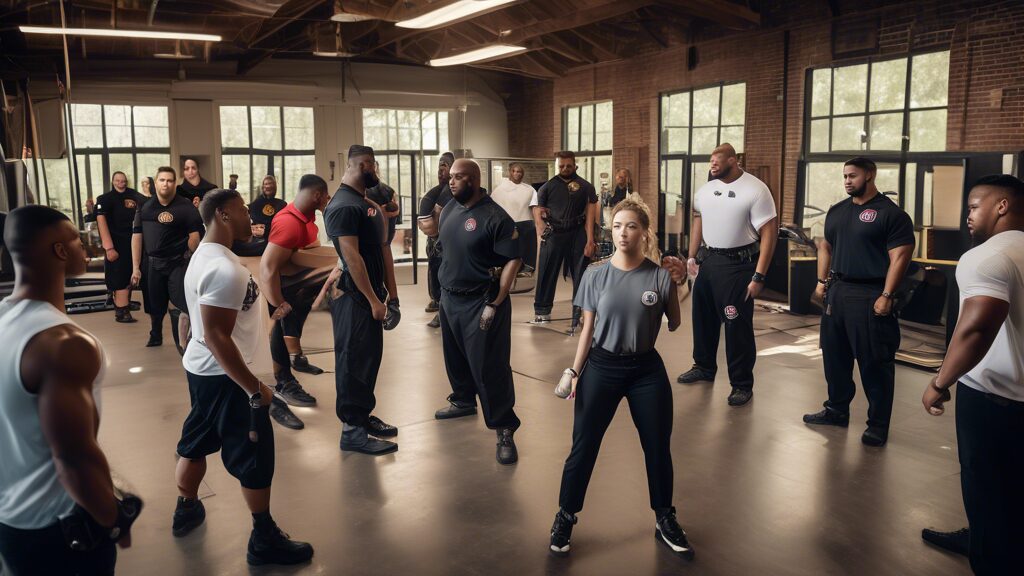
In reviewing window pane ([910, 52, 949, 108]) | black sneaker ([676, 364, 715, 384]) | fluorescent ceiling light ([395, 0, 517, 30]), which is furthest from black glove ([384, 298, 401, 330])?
window pane ([910, 52, 949, 108])

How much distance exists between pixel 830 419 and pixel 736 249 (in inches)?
53.2

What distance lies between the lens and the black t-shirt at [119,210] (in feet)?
28.1

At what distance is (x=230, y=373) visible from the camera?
293 cm

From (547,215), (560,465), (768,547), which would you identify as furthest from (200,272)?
(547,215)

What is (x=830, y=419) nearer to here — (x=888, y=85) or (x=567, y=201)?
(x=567, y=201)

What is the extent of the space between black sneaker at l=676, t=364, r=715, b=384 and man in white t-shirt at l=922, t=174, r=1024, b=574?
3234mm

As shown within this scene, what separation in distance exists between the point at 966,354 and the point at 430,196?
526cm

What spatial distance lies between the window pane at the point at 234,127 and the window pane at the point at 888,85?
439 inches

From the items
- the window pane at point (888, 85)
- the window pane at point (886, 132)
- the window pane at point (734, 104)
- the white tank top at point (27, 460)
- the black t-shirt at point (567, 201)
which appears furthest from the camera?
the window pane at point (734, 104)

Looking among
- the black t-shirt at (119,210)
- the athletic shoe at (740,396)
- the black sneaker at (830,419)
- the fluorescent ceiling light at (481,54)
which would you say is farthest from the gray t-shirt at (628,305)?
the fluorescent ceiling light at (481,54)

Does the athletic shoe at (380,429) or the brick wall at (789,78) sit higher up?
the brick wall at (789,78)

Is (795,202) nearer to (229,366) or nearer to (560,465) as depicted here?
(560,465)

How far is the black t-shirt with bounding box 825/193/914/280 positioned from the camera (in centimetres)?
462

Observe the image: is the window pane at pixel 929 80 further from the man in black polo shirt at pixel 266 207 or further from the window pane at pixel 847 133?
the man in black polo shirt at pixel 266 207
